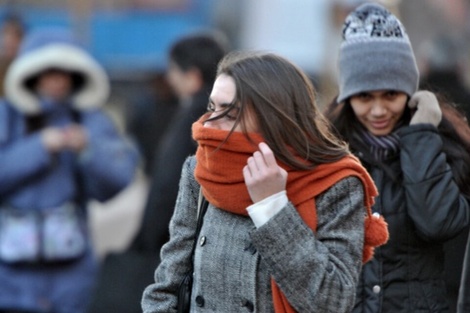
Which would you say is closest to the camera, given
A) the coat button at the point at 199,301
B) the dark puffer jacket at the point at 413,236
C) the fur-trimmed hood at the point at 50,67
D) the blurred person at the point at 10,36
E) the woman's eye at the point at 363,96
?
the coat button at the point at 199,301

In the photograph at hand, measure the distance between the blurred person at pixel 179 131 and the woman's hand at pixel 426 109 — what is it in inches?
75.7

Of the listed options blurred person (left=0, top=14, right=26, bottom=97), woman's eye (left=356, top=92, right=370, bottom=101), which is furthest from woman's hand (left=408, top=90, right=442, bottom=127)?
blurred person (left=0, top=14, right=26, bottom=97)

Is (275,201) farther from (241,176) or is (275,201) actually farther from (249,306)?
(249,306)

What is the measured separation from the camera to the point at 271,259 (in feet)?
10.3

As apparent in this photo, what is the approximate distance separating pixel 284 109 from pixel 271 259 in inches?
16.6

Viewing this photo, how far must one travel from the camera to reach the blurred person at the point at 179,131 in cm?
589

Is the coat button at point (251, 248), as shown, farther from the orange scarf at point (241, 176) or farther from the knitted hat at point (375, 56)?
the knitted hat at point (375, 56)

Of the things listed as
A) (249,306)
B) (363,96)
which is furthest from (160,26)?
(249,306)

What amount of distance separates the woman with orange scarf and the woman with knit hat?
575 millimetres

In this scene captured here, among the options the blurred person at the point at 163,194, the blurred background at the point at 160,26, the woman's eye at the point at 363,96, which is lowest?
the blurred background at the point at 160,26

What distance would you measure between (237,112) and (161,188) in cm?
280

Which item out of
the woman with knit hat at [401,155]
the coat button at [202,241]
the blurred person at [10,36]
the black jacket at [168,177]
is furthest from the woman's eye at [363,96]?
the blurred person at [10,36]

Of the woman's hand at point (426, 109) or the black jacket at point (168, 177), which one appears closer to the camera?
the woman's hand at point (426, 109)

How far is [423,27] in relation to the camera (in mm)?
13312
